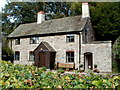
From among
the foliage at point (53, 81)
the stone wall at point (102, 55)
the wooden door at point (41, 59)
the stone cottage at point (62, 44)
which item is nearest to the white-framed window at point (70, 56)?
the stone cottage at point (62, 44)

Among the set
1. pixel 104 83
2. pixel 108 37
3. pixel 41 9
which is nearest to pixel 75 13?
pixel 41 9

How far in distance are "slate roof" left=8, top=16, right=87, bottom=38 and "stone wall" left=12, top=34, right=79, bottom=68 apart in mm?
376

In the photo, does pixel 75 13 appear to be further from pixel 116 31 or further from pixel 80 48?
pixel 116 31

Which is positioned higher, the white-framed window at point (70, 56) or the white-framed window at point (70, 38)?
the white-framed window at point (70, 38)

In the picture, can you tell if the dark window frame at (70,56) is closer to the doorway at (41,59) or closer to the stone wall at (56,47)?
the stone wall at (56,47)

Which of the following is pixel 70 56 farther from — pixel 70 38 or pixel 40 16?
pixel 40 16

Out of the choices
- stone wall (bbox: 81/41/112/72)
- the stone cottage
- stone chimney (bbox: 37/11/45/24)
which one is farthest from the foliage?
stone chimney (bbox: 37/11/45/24)

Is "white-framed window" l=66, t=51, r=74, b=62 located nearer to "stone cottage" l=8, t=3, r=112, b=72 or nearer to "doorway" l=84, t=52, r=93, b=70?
"stone cottage" l=8, t=3, r=112, b=72

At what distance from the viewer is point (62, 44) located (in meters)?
8.30

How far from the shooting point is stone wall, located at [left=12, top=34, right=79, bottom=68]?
7.93m

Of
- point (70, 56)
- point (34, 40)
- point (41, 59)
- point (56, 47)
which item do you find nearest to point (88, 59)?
point (70, 56)

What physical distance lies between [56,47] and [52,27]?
1.26m

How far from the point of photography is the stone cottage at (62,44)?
24.0 ft

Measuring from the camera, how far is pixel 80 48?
7.83m
